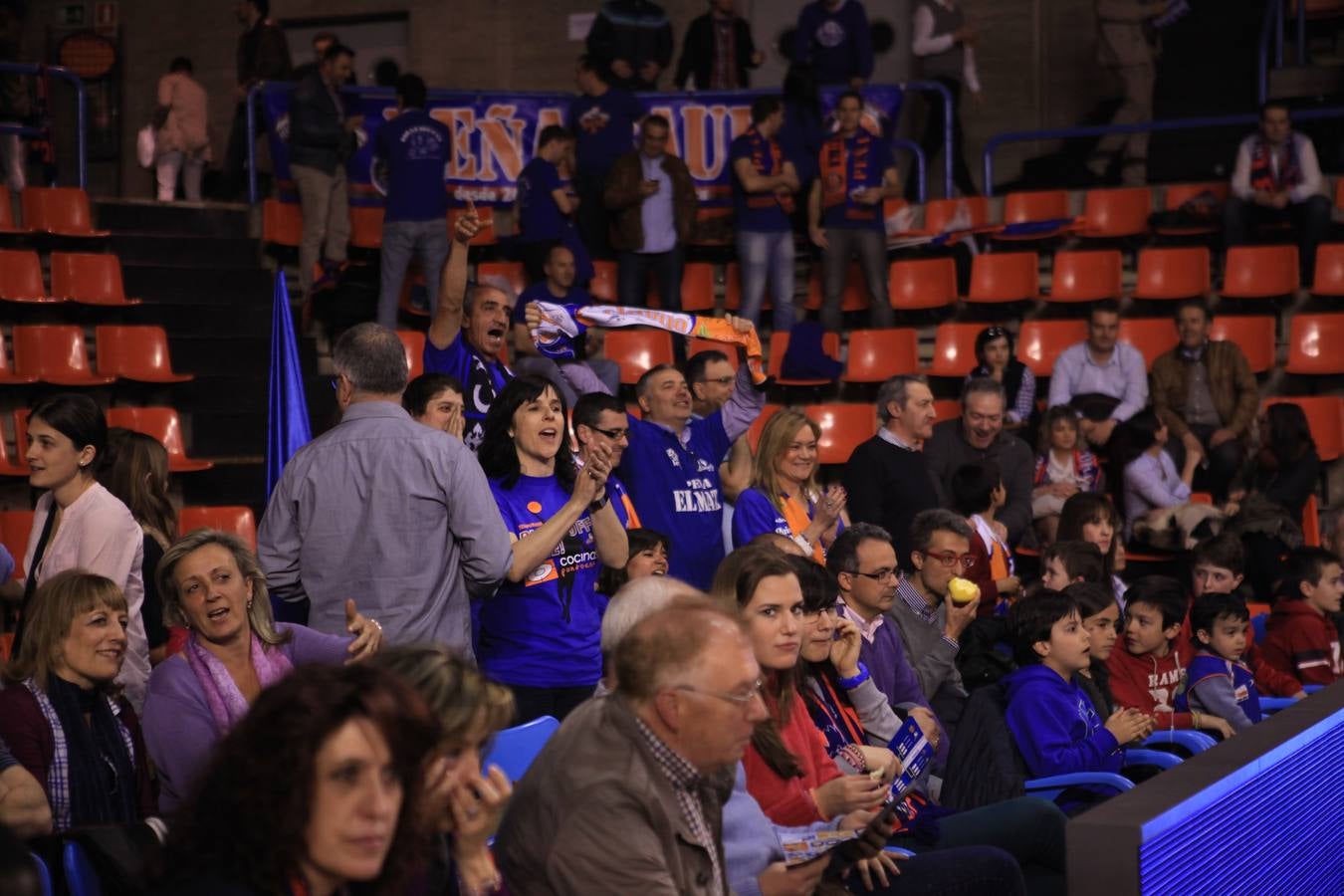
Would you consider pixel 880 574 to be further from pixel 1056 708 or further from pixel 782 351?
pixel 782 351

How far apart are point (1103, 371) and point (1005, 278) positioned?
4.80 ft

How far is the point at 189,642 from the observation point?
347cm

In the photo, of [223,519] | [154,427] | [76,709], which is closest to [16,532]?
[223,519]

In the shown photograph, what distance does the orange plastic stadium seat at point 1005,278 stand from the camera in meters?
10.1

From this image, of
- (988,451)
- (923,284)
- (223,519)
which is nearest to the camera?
(223,519)

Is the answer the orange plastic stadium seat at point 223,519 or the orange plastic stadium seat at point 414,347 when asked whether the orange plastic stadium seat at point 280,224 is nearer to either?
the orange plastic stadium seat at point 414,347

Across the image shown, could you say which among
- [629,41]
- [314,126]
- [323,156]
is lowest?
[323,156]

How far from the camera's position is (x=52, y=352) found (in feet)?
27.1

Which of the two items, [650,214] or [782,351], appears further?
[650,214]

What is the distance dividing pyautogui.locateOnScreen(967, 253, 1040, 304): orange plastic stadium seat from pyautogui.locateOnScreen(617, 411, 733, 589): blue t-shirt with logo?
4963mm

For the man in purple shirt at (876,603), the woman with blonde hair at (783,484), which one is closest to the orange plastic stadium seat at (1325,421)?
the woman with blonde hair at (783,484)

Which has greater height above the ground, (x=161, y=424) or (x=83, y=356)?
(x=83, y=356)

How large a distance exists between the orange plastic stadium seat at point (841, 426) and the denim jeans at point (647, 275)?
1.21 meters

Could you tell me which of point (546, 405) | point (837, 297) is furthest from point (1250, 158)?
point (546, 405)
